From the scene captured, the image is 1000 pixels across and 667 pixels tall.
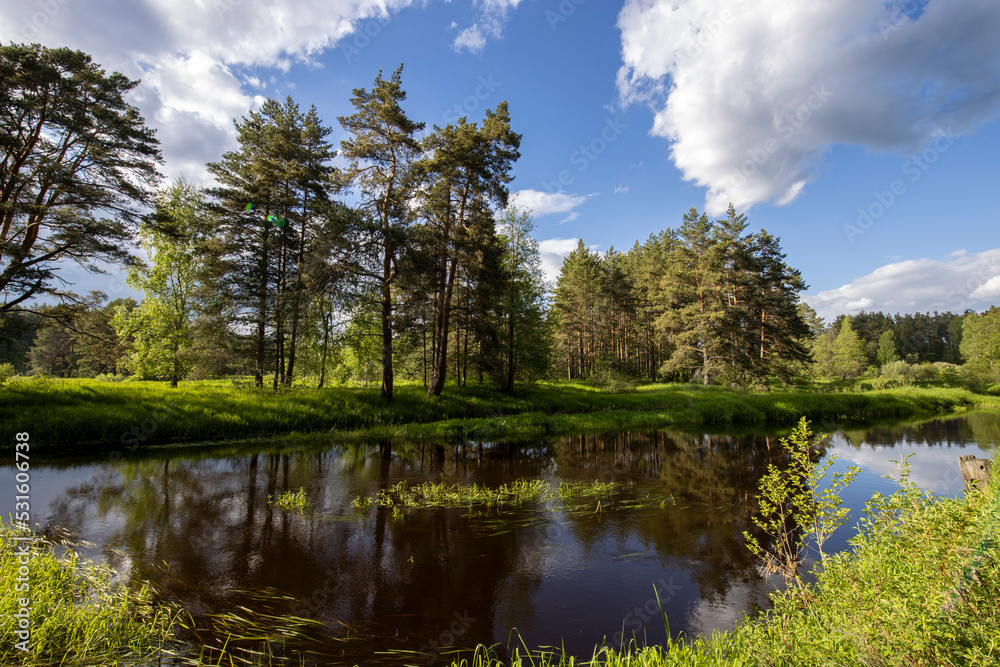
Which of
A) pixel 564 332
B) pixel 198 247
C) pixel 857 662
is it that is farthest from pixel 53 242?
pixel 564 332

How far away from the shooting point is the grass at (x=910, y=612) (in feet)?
8.97

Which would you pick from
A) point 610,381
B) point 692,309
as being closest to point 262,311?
point 610,381

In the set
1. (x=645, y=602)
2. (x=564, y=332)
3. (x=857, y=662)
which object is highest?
(x=564, y=332)

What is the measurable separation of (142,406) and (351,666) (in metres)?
16.5

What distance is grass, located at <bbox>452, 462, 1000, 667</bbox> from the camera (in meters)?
2.73

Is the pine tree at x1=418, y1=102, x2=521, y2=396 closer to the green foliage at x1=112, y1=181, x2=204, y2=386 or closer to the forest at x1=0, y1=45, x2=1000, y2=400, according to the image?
the forest at x1=0, y1=45, x2=1000, y2=400

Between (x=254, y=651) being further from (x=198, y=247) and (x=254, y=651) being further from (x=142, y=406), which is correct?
(x=198, y=247)

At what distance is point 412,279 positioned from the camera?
70.4 feet

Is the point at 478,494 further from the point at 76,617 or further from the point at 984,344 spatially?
the point at 984,344

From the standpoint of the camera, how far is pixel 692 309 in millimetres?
38250

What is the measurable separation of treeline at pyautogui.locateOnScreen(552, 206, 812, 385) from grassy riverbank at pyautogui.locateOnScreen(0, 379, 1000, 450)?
15.7 feet

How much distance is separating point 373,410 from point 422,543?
1358 cm

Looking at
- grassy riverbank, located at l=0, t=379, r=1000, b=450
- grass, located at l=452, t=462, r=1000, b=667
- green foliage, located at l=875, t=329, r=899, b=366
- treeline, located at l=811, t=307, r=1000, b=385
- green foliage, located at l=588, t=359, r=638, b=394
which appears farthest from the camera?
green foliage, located at l=875, t=329, r=899, b=366

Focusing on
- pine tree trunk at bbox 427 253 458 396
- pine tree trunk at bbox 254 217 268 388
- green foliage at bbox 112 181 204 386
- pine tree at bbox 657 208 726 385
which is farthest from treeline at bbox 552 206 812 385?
green foliage at bbox 112 181 204 386
